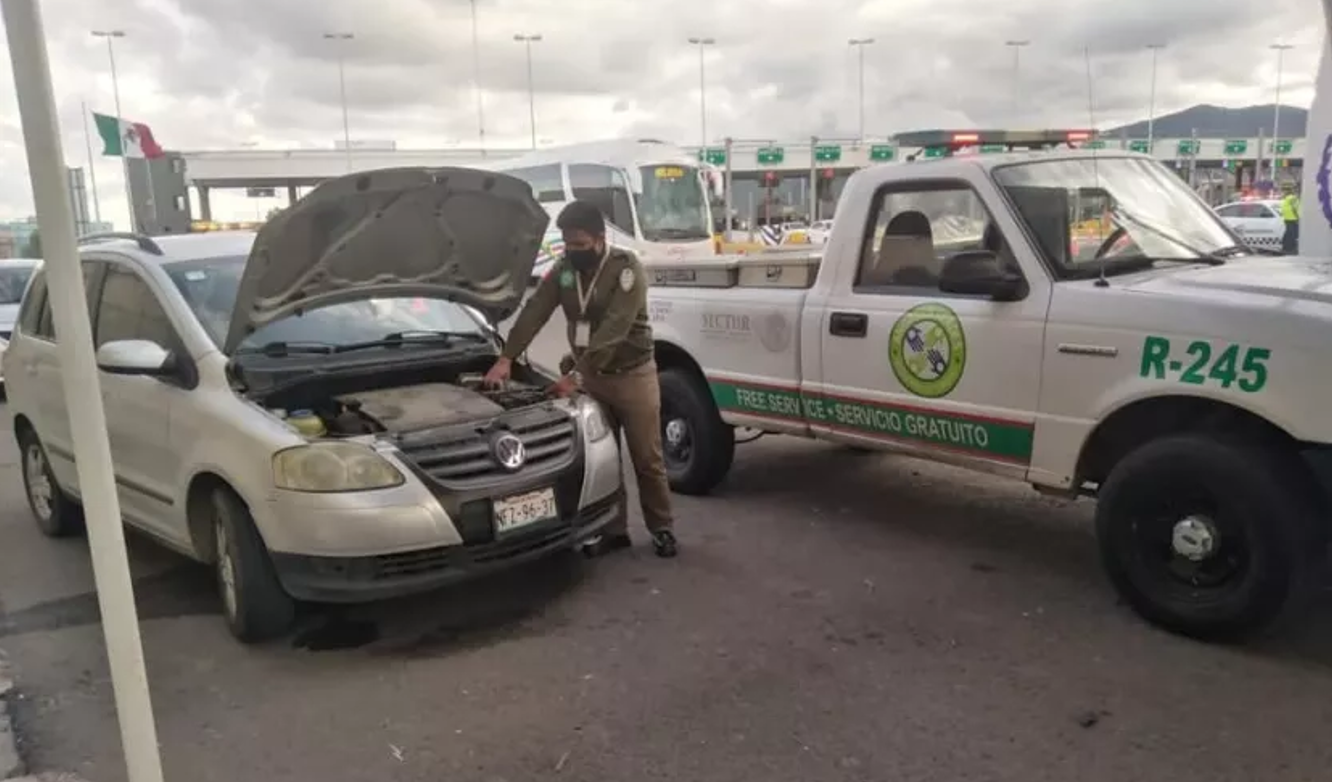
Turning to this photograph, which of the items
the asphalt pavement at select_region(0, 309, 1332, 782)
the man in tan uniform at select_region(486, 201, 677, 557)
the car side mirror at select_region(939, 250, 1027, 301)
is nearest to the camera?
the asphalt pavement at select_region(0, 309, 1332, 782)

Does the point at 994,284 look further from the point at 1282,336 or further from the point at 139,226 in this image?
the point at 139,226

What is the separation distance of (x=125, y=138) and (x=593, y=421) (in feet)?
76.3

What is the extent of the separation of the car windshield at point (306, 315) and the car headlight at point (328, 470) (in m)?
0.85

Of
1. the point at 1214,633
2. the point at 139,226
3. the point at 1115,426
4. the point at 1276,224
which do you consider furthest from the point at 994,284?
the point at 139,226

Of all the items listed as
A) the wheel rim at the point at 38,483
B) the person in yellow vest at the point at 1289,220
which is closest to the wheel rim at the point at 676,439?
the wheel rim at the point at 38,483

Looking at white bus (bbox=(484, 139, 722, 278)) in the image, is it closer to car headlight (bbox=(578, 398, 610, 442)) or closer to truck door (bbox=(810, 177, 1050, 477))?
truck door (bbox=(810, 177, 1050, 477))

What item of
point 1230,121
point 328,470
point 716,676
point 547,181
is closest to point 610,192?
point 547,181

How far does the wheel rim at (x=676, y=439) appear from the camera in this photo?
6754 mm

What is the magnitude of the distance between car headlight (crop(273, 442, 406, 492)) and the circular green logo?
8.22 feet

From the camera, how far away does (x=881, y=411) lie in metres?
5.47

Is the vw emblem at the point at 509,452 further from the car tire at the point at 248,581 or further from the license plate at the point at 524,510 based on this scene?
the car tire at the point at 248,581

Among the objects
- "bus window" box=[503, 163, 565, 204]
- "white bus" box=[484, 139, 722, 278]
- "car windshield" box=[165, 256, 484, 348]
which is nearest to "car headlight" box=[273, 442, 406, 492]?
"car windshield" box=[165, 256, 484, 348]

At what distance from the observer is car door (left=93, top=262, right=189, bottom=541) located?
487 centimetres

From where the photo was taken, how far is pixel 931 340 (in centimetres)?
516
